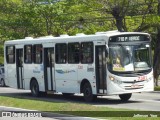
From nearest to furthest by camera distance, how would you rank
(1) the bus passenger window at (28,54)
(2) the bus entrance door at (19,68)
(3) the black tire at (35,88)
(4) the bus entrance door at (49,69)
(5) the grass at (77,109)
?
(5) the grass at (77,109)
(4) the bus entrance door at (49,69)
(3) the black tire at (35,88)
(1) the bus passenger window at (28,54)
(2) the bus entrance door at (19,68)

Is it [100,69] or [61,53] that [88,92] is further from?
[61,53]

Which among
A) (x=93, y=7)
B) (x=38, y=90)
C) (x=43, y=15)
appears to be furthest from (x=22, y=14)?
(x=38, y=90)

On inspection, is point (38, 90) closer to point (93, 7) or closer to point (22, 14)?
point (93, 7)

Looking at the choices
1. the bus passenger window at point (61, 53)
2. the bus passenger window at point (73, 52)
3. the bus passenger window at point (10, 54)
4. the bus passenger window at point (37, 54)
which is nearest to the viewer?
the bus passenger window at point (73, 52)

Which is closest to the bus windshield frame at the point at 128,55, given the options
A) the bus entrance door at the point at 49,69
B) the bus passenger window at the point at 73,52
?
the bus passenger window at the point at 73,52

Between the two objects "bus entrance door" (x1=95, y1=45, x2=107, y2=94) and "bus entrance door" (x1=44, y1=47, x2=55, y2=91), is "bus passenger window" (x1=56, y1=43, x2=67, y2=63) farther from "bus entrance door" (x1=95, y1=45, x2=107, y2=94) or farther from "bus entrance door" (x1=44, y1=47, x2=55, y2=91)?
"bus entrance door" (x1=95, y1=45, x2=107, y2=94)

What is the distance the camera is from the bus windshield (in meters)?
20.3

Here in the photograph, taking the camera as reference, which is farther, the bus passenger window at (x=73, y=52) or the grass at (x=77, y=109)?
the bus passenger window at (x=73, y=52)

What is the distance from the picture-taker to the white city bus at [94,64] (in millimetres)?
20328

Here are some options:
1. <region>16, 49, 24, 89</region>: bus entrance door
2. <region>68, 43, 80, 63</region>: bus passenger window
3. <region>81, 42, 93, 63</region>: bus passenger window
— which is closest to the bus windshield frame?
<region>81, 42, 93, 63</region>: bus passenger window

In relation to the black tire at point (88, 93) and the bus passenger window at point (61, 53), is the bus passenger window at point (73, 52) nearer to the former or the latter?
the bus passenger window at point (61, 53)

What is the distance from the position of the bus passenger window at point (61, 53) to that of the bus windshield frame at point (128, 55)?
338 centimetres

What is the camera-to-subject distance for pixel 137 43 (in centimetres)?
2095

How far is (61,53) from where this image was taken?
76.6 feet
